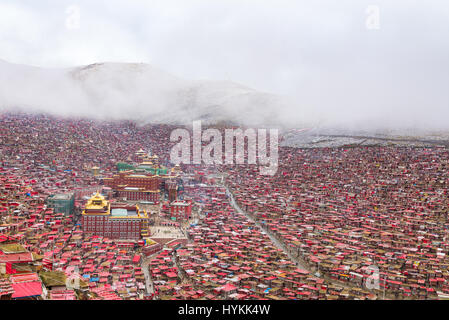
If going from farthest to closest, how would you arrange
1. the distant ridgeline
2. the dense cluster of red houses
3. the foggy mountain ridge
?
the foggy mountain ridge, the distant ridgeline, the dense cluster of red houses

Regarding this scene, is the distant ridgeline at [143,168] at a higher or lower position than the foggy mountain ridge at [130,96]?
lower

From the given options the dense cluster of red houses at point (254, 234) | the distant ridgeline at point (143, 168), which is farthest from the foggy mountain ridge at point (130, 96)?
the distant ridgeline at point (143, 168)

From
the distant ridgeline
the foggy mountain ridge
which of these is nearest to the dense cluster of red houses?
the distant ridgeline

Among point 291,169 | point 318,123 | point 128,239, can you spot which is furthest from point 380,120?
point 128,239

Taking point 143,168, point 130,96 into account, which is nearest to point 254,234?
point 143,168

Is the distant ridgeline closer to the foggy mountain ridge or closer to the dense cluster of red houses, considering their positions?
the dense cluster of red houses

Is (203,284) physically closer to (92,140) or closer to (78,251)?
(78,251)

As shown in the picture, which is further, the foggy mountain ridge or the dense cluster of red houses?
the foggy mountain ridge

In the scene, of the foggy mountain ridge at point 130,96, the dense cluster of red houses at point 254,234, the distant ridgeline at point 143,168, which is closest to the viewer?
the dense cluster of red houses at point 254,234

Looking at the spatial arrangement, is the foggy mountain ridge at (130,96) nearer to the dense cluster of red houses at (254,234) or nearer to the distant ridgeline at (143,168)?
the dense cluster of red houses at (254,234)

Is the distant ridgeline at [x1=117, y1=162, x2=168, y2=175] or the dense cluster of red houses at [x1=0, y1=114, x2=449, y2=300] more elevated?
the distant ridgeline at [x1=117, y1=162, x2=168, y2=175]

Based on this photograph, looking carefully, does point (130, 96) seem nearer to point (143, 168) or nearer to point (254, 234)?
point (143, 168)

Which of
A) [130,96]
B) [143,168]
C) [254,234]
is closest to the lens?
[254,234]
